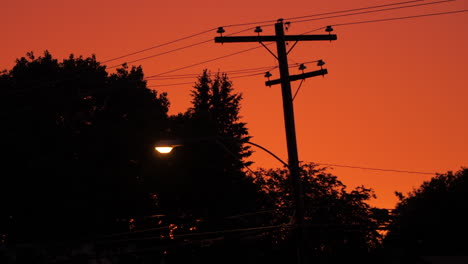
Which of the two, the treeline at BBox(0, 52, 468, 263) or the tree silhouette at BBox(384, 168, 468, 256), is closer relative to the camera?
the treeline at BBox(0, 52, 468, 263)

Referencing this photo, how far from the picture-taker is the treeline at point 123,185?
5512 cm

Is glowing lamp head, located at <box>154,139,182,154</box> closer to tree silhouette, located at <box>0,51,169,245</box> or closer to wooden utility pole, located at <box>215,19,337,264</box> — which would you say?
wooden utility pole, located at <box>215,19,337,264</box>

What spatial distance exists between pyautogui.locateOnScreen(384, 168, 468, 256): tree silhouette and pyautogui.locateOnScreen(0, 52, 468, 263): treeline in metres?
2.28

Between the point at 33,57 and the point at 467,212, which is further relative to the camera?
the point at 467,212

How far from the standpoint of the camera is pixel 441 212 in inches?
3962

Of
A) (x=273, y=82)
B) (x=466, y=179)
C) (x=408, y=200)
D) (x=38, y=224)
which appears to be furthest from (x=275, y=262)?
(x=408, y=200)

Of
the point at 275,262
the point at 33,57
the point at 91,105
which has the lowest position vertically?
the point at 275,262

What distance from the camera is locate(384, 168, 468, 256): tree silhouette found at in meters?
74.9

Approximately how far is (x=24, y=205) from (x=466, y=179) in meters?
75.5

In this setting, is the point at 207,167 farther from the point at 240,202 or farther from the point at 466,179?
the point at 466,179

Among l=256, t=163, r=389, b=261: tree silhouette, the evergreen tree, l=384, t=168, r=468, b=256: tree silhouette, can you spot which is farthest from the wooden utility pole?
l=384, t=168, r=468, b=256: tree silhouette

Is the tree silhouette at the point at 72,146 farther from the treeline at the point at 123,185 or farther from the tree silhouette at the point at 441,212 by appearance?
the tree silhouette at the point at 441,212

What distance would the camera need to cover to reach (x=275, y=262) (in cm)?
5488

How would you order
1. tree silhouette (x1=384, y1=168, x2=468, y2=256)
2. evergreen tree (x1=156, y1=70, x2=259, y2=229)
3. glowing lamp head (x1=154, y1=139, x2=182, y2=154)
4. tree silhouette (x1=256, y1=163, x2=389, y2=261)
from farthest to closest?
tree silhouette (x1=384, y1=168, x2=468, y2=256)
evergreen tree (x1=156, y1=70, x2=259, y2=229)
tree silhouette (x1=256, y1=163, x2=389, y2=261)
glowing lamp head (x1=154, y1=139, x2=182, y2=154)
